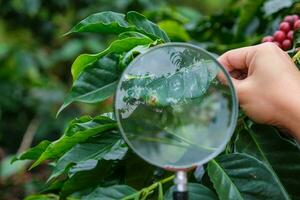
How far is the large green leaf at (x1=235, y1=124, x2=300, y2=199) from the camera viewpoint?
0.64 meters

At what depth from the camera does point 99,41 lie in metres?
3.25

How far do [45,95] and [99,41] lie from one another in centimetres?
44

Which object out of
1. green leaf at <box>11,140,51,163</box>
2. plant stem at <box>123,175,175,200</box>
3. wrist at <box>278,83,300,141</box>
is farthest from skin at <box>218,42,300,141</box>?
green leaf at <box>11,140,51,163</box>

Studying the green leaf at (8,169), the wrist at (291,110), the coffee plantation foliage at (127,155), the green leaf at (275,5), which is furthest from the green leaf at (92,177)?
the green leaf at (8,169)

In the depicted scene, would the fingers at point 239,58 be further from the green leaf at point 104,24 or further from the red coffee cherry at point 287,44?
the red coffee cherry at point 287,44

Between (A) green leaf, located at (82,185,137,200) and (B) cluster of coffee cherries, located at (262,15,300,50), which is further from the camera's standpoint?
(B) cluster of coffee cherries, located at (262,15,300,50)

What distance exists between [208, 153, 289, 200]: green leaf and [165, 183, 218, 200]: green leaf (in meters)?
0.01

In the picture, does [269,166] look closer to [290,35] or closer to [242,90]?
[242,90]

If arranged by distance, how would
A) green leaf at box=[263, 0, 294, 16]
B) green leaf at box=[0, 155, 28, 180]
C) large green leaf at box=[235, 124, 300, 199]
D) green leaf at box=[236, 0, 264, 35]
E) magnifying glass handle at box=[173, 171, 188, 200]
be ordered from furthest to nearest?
green leaf at box=[0, 155, 28, 180] < green leaf at box=[236, 0, 264, 35] < green leaf at box=[263, 0, 294, 16] < large green leaf at box=[235, 124, 300, 199] < magnifying glass handle at box=[173, 171, 188, 200]

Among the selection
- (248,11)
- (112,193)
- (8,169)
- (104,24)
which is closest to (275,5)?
(248,11)

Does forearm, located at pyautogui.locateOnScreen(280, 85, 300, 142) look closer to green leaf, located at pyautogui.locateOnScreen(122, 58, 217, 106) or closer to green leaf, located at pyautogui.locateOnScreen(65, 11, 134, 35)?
green leaf, located at pyautogui.locateOnScreen(122, 58, 217, 106)

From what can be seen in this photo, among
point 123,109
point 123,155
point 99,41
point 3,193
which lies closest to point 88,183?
point 123,155

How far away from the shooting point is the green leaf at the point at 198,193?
611 mm

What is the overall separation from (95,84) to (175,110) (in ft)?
0.42
